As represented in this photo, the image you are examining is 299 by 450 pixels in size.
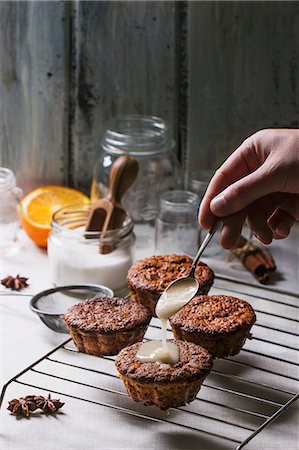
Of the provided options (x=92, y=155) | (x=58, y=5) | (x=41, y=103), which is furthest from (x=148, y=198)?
(x=58, y=5)

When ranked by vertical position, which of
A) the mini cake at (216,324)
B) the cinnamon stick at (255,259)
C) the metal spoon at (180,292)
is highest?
the metal spoon at (180,292)

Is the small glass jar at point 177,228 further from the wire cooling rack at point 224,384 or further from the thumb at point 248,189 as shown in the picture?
the thumb at point 248,189

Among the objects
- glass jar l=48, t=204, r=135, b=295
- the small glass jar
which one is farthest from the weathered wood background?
glass jar l=48, t=204, r=135, b=295

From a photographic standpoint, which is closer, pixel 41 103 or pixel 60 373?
pixel 60 373

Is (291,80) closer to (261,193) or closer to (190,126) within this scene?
(190,126)

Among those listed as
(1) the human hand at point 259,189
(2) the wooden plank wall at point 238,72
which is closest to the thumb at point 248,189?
(1) the human hand at point 259,189

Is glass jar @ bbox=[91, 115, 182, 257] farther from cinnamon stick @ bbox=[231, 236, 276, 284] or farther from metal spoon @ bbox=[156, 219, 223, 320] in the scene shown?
metal spoon @ bbox=[156, 219, 223, 320]

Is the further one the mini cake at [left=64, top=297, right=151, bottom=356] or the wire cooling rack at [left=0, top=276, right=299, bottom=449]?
the mini cake at [left=64, top=297, right=151, bottom=356]
